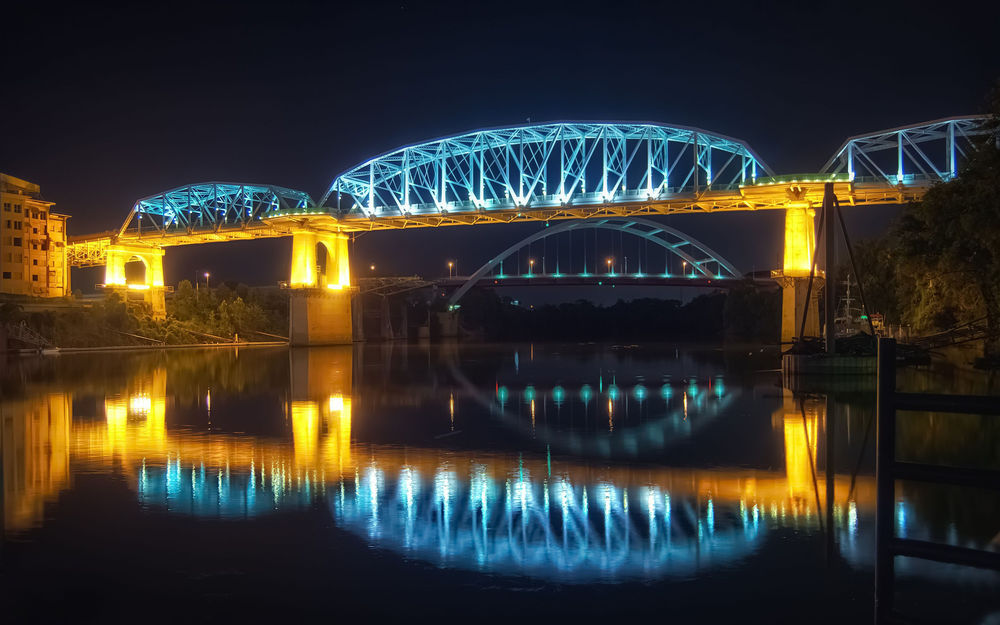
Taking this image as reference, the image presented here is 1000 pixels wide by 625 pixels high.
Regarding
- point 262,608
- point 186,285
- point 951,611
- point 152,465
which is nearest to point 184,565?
point 262,608

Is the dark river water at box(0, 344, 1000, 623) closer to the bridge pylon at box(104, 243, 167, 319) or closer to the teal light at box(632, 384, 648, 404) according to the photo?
the teal light at box(632, 384, 648, 404)

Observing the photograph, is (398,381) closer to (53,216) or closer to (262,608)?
(262,608)

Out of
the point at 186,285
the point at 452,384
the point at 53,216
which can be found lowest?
the point at 452,384

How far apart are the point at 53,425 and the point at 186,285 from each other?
7197 cm

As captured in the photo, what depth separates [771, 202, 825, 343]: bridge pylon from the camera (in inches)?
2364

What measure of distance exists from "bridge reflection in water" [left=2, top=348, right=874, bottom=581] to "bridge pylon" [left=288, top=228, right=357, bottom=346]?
56756 millimetres

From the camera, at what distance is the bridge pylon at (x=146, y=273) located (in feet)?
308

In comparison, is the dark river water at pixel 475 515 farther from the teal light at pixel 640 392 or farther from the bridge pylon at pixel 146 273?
Result: the bridge pylon at pixel 146 273

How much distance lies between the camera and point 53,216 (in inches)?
3174

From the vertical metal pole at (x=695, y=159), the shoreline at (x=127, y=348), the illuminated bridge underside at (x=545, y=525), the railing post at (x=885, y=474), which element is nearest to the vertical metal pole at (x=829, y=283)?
the illuminated bridge underside at (x=545, y=525)

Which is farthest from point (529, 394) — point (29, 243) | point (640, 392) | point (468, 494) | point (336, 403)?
point (29, 243)

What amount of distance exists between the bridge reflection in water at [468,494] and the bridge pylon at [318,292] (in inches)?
2234

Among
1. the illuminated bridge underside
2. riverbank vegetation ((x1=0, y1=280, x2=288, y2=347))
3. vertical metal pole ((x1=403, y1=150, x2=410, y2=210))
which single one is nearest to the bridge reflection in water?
the illuminated bridge underside

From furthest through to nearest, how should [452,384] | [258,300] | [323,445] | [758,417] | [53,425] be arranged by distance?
[258,300] → [452,384] → [758,417] → [53,425] → [323,445]
